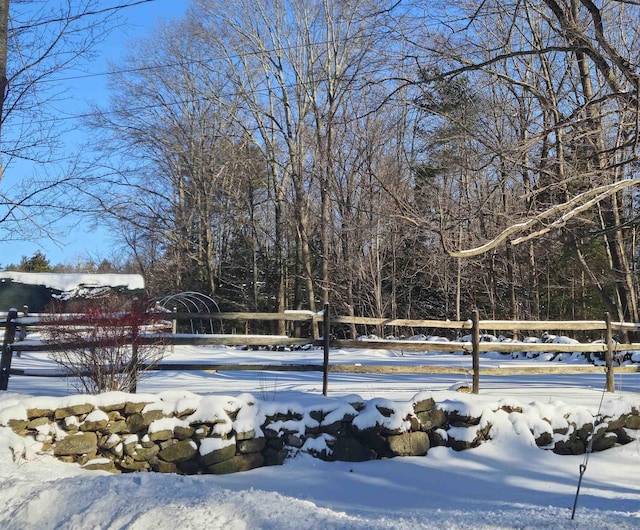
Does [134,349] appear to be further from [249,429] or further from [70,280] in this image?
[70,280]

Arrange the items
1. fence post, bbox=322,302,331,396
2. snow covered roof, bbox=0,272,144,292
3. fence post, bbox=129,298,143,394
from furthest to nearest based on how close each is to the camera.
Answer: snow covered roof, bbox=0,272,144,292 → fence post, bbox=322,302,331,396 → fence post, bbox=129,298,143,394

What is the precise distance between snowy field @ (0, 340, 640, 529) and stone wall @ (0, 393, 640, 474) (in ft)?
0.53

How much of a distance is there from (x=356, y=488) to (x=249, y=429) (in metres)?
1.38

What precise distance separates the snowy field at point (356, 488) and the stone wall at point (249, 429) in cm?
16

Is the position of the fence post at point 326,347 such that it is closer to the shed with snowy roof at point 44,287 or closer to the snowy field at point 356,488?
the snowy field at point 356,488

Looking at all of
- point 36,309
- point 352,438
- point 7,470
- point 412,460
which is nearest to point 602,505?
point 412,460

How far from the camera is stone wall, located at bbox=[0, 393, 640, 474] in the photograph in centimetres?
658

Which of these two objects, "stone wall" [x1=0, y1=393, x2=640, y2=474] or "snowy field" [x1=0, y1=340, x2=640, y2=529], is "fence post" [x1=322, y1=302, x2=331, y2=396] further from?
"stone wall" [x1=0, y1=393, x2=640, y2=474]

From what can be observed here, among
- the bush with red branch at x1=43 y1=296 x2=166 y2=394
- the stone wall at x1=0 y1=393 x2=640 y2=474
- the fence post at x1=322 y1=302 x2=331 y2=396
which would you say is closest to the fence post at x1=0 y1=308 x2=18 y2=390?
the bush with red branch at x1=43 y1=296 x2=166 y2=394

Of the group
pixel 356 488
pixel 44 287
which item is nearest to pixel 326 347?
pixel 356 488

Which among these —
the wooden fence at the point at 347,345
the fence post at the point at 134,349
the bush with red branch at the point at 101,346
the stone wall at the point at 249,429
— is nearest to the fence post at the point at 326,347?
the wooden fence at the point at 347,345

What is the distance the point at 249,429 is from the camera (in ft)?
23.1

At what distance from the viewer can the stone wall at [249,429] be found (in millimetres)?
6582

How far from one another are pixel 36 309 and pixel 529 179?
20.5m
